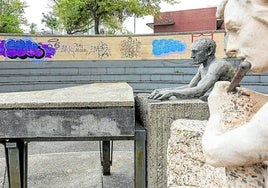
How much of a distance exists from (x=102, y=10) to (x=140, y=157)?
15.1 meters

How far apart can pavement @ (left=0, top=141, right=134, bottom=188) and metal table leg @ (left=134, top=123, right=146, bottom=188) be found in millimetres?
1338

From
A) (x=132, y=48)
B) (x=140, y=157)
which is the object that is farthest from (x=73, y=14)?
(x=140, y=157)

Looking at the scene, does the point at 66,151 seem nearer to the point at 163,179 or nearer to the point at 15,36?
the point at 163,179

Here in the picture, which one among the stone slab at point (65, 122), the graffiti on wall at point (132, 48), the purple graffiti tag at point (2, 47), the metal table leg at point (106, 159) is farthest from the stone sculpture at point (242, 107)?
the purple graffiti tag at point (2, 47)

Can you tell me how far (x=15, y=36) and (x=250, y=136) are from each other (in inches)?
443

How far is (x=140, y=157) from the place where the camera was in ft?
7.63

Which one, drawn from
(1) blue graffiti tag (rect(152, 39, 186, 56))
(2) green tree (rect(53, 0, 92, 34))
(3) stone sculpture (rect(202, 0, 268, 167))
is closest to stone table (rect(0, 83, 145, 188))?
(3) stone sculpture (rect(202, 0, 268, 167))

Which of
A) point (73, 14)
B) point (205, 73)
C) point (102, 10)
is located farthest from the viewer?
point (73, 14)

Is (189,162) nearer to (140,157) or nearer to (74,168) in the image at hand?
(140,157)

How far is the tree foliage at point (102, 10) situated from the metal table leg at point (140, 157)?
14428mm

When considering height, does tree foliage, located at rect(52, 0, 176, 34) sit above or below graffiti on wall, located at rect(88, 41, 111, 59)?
above

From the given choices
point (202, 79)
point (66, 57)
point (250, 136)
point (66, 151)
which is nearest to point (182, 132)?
point (250, 136)

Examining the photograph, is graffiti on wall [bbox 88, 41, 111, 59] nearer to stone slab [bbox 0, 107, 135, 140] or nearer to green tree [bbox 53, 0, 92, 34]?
green tree [bbox 53, 0, 92, 34]

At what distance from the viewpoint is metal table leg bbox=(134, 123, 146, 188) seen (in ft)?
7.48
